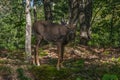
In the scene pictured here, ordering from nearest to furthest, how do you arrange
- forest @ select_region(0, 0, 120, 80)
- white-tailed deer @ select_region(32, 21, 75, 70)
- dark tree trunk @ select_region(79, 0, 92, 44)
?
forest @ select_region(0, 0, 120, 80)
white-tailed deer @ select_region(32, 21, 75, 70)
dark tree trunk @ select_region(79, 0, 92, 44)

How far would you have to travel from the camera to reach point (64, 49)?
505 inches

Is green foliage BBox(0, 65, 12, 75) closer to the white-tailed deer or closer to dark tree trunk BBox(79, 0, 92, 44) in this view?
the white-tailed deer

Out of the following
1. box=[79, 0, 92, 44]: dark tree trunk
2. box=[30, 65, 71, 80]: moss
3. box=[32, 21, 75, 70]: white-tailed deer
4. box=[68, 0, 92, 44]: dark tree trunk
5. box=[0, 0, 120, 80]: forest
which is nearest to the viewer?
box=[30, 65, 71, 80]: moss

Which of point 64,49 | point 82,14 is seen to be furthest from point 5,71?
point 82,14

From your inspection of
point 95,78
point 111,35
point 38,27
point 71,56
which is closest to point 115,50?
point 71,56

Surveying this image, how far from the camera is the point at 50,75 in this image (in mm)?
7750

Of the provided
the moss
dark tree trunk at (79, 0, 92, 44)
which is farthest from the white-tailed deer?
dark tree trunk at (79, 0, 92, 44)

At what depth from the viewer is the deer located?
915cm

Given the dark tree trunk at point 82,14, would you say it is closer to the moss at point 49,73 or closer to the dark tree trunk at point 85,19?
the dark tree trunk at point 85,19

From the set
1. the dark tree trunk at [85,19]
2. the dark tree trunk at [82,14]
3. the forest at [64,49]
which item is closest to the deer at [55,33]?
the forest at [64,49]

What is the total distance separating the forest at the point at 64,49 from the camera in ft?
26.0

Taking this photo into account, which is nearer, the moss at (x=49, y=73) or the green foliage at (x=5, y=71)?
the moss at (x=49, y=73)

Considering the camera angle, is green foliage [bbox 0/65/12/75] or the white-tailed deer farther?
the white-tailed deer

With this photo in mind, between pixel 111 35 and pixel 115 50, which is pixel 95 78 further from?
pixel 111 35
